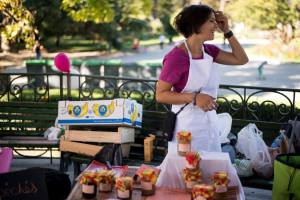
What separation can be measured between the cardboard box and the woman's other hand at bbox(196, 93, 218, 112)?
6.62 ft

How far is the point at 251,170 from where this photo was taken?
4.93m

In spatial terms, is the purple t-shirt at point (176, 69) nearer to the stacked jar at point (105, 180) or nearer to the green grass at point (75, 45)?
the stacked jar at point (105, 180)

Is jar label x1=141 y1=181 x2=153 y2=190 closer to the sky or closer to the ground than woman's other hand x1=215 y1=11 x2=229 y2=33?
closer to the ground

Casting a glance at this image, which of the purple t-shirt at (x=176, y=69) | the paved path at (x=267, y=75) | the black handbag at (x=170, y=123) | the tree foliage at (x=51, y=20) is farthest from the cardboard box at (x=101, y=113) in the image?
the tree foliage at (x=51, y=20)

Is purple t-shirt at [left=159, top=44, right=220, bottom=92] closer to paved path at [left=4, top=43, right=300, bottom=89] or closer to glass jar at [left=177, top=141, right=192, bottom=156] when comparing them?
glass jar at [left=177, top=141, right=192, bottom=156]

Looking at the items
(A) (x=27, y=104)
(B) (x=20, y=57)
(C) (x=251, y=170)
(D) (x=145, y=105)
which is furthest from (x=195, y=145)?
(B) (x=20, y=57)

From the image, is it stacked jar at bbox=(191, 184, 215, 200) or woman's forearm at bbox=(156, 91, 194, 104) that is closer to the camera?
stacked jar at bbox=(191, 184, 215, 200)

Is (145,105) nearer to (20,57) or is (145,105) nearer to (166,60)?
(166,60)

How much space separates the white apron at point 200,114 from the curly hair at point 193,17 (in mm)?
164

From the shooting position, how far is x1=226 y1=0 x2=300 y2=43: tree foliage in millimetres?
30672

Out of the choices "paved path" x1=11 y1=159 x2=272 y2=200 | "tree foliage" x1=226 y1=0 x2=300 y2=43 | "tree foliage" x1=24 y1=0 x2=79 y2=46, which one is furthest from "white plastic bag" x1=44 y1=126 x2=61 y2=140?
"tree foliage" x1=226 y1=0 x2=300 y2=43

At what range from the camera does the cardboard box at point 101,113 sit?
5371 millimetres

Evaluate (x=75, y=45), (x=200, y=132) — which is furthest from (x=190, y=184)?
(x=75, y=45)

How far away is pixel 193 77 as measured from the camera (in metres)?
3.55
